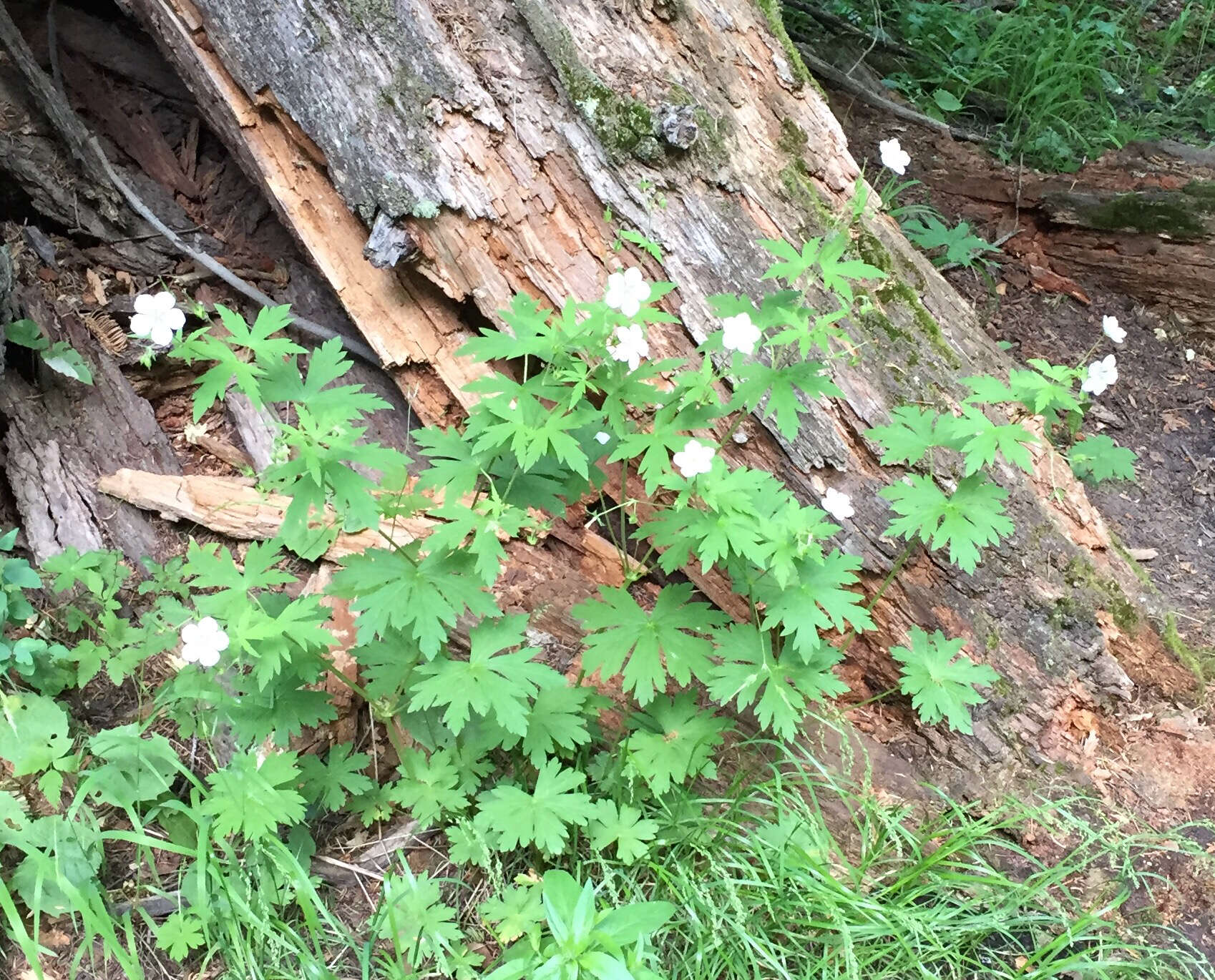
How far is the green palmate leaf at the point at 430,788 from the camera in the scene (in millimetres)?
1907

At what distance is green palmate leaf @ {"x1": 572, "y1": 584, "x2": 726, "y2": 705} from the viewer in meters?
1.85

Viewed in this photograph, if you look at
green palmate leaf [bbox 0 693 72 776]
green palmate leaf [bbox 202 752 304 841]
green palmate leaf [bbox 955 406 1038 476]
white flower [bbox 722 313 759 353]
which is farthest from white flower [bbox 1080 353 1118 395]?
green palmate leaf [bbox 0 693 72 776]

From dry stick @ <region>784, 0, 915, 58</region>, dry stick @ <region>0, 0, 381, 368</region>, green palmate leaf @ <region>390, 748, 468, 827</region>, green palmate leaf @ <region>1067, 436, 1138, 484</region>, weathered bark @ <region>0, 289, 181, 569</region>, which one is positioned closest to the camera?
green palmate leaf @ <region>390, 748, 468, 827</region>

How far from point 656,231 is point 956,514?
98cm

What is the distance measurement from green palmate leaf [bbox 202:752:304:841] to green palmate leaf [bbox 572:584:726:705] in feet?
2.21

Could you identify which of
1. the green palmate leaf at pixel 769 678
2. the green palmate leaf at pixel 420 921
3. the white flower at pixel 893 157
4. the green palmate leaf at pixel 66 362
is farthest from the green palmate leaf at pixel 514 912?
the green palmate leaf at pixel 66 362

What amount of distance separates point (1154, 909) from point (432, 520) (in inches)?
78.4

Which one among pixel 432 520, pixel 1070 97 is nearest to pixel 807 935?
pixel 432 520

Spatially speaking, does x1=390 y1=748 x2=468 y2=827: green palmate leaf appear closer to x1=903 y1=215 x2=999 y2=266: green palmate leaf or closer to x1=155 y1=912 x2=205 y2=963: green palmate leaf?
x1=155 y1=912 x2=205 y2=963: green palmate leaf

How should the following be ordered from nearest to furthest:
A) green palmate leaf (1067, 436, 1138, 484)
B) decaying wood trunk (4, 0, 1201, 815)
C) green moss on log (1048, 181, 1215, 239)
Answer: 1. decaying wood trunk (4, 0, 1201, 815)
2. green palmate leaf (1067, 436, 1138, 484)
3. green moss on log (1048, 181, 1215, 239)

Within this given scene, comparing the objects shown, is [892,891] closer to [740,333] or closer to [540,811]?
[540,811]

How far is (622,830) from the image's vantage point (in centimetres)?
191

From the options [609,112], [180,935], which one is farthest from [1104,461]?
[180,935]

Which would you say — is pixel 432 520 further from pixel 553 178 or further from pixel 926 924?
pixel 926 924
